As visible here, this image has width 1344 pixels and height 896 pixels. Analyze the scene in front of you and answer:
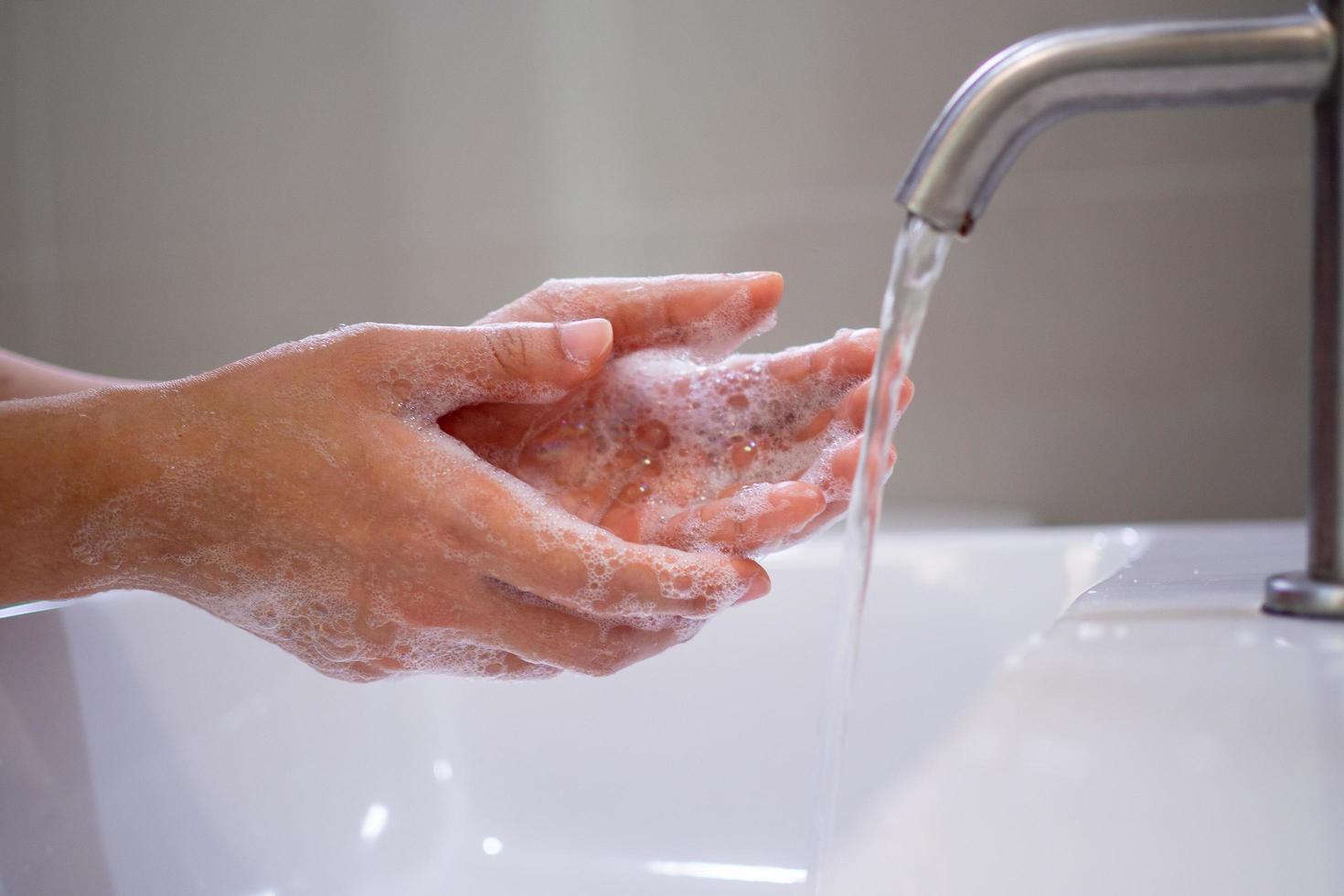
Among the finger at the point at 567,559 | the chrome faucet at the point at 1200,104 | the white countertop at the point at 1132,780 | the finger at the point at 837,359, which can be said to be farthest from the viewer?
the finger at the point at 837,359

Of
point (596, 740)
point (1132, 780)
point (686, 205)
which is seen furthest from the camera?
point (686, 205)

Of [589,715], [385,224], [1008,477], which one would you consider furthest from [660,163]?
[589,715]

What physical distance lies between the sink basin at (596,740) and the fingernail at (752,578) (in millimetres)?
357

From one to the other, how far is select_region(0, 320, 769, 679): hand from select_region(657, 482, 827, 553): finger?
0.9 inches

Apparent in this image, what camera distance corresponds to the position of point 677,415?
710 millimetres

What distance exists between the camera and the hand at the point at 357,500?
0.55 metres

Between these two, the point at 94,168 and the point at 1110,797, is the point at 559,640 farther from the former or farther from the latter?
the point at 94,168

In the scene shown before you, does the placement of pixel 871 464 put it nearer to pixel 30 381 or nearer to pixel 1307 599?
pixel 1307 599

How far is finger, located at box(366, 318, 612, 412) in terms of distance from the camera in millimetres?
559

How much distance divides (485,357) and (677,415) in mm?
177

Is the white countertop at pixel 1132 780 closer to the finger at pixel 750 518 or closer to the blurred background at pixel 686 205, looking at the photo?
the finger at pixel 750 518

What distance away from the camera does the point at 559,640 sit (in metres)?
0.59

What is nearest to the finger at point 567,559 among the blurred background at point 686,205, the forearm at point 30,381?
the forearm at point 30,381

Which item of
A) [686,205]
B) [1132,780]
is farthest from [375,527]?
[686,205]
